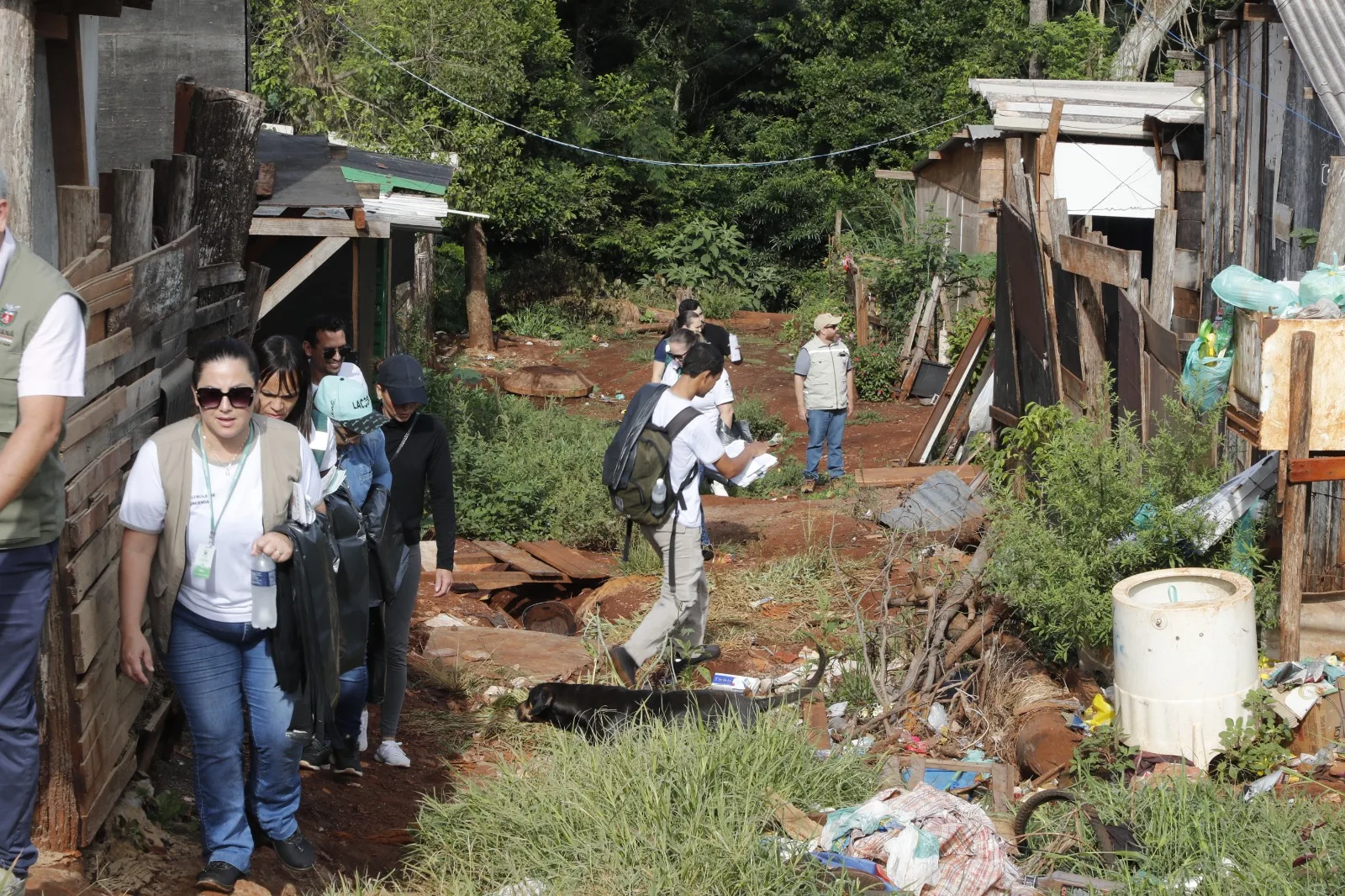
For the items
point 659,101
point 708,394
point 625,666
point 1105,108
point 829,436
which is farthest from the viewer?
point 659,101

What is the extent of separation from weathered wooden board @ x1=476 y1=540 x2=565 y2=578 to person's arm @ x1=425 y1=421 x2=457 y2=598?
10.4 feet

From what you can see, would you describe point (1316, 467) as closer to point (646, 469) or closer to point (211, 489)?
point (646, 469)

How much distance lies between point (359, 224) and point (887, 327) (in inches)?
472

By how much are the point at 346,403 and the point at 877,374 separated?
13.4 metres

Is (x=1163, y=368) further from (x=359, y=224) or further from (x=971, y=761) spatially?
(x=359, y=224)

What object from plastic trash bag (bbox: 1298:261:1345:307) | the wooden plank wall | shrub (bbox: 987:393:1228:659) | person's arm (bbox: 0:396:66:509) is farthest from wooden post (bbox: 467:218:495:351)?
person's arm (bbox: 0:396:66:509)

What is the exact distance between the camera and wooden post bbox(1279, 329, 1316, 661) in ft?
16.3

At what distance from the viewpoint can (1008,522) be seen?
245 inches

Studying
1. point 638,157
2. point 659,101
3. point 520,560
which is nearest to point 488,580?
point 520,560

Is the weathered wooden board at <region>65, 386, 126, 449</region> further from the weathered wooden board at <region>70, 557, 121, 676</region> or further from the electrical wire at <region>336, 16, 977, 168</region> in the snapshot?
the electrical wire at <region>336, 16, 977, 168</region>

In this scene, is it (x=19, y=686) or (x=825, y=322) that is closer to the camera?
(x=19, y=686)

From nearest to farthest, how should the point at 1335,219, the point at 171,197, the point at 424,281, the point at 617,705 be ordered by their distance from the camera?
the point at 171,197 < the point at 1335,219 < the point at 617,705 < the point at 424,281

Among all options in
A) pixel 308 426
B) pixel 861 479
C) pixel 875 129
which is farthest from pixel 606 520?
pixel 875 129

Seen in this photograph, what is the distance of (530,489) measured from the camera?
10.1m
